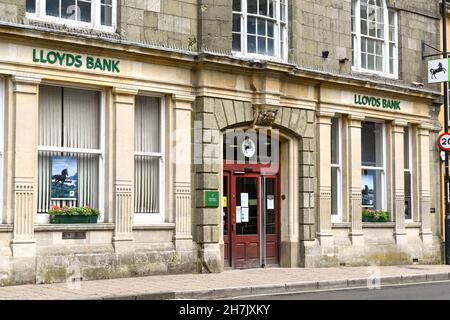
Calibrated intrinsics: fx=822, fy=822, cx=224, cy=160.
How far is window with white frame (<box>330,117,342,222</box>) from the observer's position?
22.2m

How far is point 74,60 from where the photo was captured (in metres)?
16.8

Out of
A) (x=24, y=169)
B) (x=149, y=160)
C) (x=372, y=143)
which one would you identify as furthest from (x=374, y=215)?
(x=24, y=169)

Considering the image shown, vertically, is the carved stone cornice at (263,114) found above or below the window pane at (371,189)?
above

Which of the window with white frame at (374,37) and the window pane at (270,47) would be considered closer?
the window pane at (270,47)

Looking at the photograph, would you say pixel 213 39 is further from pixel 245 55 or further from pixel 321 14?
pixel 321 14

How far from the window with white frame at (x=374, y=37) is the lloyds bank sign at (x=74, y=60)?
26.4 feet

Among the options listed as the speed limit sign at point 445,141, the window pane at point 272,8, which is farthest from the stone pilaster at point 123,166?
Answer: the speed limit sign at point 445,141

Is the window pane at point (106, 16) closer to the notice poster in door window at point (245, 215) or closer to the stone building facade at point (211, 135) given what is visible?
the stone building facade at point (211, 135)

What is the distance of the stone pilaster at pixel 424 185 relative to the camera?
24250 mm

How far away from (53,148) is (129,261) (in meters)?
2.88

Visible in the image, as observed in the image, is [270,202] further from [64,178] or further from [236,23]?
[64,178]

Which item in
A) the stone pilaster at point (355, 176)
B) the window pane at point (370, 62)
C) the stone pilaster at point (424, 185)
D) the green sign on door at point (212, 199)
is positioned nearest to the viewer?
the green sign on door at point (212, 199)

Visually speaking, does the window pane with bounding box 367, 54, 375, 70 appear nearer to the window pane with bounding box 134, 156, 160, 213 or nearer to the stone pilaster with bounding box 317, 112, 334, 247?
the stone pilaster with bounding box 317, 112, 334, 247
